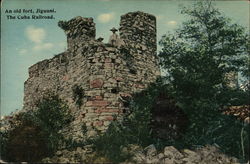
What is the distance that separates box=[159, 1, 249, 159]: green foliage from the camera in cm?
1182

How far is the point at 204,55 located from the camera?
14.4 metres

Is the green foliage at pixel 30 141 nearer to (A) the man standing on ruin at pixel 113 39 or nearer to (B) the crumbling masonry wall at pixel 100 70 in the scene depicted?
(B) the crumbling masonry wall at pixel 100 70

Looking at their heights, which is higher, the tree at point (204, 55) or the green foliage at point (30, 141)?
the tree at point (204, 55)

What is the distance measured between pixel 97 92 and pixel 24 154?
2.99 metres

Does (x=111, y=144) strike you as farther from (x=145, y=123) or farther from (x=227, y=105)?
(x=227, y=105)

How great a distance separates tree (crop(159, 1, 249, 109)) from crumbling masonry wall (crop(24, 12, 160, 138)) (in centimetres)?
101

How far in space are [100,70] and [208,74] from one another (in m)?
3.62

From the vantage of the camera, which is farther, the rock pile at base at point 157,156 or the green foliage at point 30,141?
the green foliage at point 30,141

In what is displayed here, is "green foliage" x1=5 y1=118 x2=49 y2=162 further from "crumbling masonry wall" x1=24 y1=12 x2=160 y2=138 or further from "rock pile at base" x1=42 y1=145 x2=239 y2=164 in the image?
"crumbling masonry wall" x1=24 y1=12 x2=160 y2=138

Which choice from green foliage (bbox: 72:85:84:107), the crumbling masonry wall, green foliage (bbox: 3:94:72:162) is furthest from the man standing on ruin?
green foliage (bbox: 3:94:72:162)

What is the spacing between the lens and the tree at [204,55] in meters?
12.9

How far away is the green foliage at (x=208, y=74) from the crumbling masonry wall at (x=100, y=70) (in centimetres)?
108

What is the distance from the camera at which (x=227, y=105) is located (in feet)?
42.3

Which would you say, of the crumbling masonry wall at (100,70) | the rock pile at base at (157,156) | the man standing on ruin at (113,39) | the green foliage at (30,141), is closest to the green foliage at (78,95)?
the crumbling masonry wall at (100,70)
